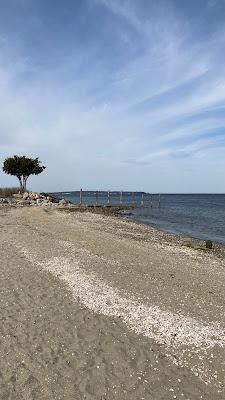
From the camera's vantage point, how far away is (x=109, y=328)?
32.4 ft

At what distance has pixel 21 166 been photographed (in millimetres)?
70188

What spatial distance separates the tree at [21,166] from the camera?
70312mm

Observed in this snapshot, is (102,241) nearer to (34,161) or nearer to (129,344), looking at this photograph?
(129,344)

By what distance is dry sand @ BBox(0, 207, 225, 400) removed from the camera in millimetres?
7488

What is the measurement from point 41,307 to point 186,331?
4.17 meters

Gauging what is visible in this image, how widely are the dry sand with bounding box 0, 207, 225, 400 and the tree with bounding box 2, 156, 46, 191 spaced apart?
5444 cm

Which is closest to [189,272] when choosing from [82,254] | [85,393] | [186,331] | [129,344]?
[82,254]

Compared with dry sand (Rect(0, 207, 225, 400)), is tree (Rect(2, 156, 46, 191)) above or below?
above

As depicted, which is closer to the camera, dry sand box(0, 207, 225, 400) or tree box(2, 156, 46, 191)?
dry sand box(0, 207, 225, 400)

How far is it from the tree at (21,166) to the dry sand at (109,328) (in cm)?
5444

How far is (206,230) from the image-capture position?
131ft

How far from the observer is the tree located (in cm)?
7031

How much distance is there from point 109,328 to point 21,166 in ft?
208

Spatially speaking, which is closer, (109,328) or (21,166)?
(109,328)
